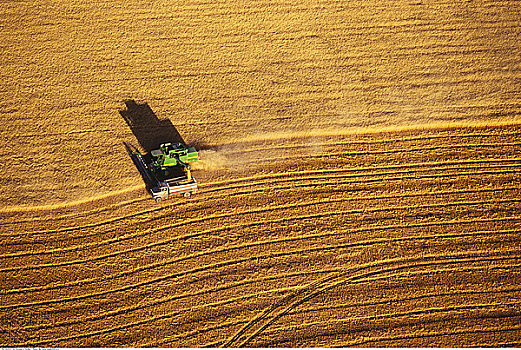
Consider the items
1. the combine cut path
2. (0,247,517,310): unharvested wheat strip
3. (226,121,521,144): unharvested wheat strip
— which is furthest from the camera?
(226,121,521,144): unharvested wheat strip

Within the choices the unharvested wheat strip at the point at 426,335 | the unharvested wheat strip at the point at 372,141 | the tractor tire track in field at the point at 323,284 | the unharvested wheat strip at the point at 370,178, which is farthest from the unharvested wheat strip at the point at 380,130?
the unharvested wheat strip at the point at 426,335

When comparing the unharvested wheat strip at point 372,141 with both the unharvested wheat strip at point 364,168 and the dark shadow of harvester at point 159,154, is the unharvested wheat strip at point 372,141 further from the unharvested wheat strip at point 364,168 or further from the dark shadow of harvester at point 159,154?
the dark shadow of harvester at point 159,154

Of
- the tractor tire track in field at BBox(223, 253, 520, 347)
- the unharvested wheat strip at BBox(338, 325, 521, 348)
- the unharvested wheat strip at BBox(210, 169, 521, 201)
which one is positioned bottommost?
the unharvested wheat strip at BBox(338, 325, 521, 348)

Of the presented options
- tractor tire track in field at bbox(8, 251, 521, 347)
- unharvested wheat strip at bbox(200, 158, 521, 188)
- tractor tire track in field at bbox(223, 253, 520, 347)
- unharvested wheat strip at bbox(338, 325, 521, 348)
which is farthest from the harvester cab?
unharvested wheat strip at bbox(338, 325, 521, 348)

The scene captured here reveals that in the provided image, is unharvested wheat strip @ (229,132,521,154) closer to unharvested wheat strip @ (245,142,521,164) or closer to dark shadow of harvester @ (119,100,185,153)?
unharvested wheat strip @ (245,142,521,164)

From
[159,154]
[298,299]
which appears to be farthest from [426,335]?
[159,154]

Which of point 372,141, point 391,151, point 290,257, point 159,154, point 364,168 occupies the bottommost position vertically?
point 290,257

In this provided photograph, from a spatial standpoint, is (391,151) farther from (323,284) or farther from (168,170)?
(168,170)
